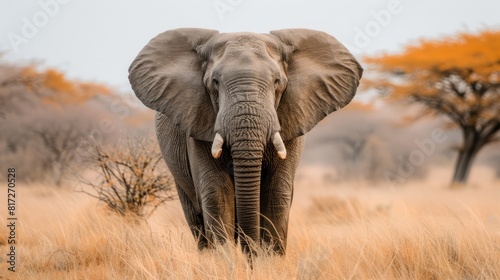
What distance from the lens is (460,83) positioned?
22281 mm

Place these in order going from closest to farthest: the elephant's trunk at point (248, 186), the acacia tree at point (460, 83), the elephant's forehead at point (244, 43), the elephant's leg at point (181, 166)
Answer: the elephant's trunk at point (248, 186) → the elephant's forehead at point (244, 43) → the elephant's leg at point (181, 166) → the acacia tree at point (460, 83)

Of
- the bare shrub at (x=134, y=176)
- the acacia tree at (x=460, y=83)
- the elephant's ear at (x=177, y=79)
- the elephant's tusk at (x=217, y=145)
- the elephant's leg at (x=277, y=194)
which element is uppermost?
the elephant's ear at (x=177, y=79)

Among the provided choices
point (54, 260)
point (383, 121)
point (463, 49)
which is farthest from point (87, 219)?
point (383, 121)

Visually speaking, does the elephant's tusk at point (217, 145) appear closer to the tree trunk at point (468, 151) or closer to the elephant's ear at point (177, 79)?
the elephant's ear at point (177, 79)

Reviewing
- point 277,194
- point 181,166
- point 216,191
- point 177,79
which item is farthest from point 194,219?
point 177,79

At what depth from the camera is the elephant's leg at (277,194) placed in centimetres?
529

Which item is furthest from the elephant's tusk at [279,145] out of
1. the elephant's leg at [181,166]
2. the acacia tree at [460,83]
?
the acacia tree at [460,83]

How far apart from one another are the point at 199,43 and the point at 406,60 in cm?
1848

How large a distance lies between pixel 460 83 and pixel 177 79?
1854 centimetres

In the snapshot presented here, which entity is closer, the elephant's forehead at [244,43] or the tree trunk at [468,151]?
the elephant's forehead at [244,43]

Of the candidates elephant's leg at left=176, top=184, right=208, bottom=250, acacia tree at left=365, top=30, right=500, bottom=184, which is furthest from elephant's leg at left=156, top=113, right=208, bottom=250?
acacia tree at left=365, top=30, right=500, bottom=184

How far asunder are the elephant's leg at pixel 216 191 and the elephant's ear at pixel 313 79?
58 cm

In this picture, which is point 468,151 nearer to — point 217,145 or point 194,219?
point 194,219

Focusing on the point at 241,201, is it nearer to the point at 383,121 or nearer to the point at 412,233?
the point at 412,233
